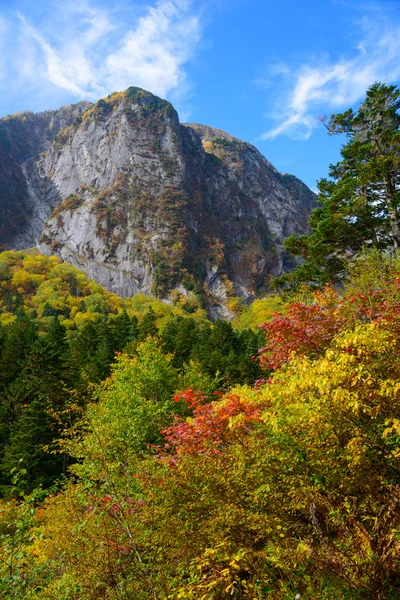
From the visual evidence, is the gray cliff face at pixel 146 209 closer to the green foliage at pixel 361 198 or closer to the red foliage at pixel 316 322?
the green foliage at pixel 361 198

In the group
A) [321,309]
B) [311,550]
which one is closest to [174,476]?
[311,550]

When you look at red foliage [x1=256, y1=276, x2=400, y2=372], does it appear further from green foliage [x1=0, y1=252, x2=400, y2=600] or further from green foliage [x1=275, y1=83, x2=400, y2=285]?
green foliage [x1=275, y1=83, x2=400, y2=285]

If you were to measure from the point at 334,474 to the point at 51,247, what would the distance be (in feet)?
484

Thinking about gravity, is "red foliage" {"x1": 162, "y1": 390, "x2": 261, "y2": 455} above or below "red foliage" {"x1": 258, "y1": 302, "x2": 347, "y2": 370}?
below

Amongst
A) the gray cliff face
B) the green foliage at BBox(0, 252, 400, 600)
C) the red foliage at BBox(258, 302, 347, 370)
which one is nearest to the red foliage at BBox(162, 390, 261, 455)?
the green foliage at BBox(0, 252, 400, 600)

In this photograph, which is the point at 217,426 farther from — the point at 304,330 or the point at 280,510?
the point at 280,510

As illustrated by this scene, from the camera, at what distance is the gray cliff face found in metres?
134

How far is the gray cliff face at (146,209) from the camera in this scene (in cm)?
13450

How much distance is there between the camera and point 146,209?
483ft

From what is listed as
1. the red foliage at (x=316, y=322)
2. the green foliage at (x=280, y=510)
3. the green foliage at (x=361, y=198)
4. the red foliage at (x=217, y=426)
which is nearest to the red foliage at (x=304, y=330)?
the red foliage at (x=316, y=322)

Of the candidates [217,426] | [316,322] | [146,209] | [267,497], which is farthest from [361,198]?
[146,209]

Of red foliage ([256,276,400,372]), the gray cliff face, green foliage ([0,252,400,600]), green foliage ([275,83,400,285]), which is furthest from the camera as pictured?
the gray cliff face

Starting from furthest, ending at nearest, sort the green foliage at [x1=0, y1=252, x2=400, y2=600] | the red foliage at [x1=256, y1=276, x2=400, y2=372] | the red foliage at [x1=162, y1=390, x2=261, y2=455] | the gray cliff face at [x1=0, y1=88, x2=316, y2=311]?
the gray cliff face at [x1=0, y1=88, x2=316, y2=311] → the red foliage at [x1=256, y1=276, x2=400, y2=372] → the red foliage at [x1=162, y1=390, x2=261, y2=455] → the green foliage at [x1=0, y1=252, x2=400, y2=600]

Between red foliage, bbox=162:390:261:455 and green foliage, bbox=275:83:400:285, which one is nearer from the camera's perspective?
red foliage, bbox=162:390:261:455
